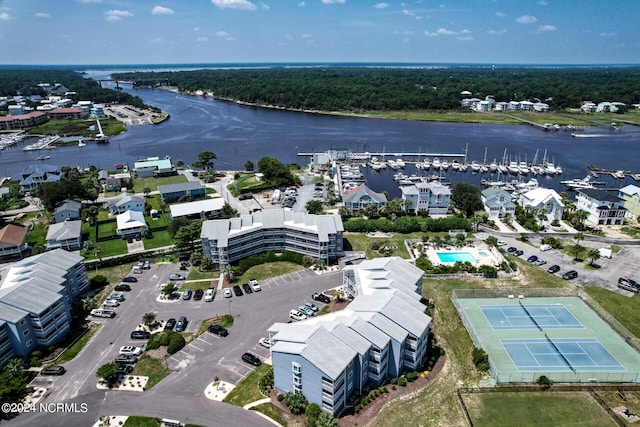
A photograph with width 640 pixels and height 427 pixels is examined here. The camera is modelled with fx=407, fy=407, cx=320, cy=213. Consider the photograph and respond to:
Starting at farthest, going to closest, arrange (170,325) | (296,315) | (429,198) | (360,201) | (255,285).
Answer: (429,198) < (360,201) < (255,285) < (296,315) < (170,325)

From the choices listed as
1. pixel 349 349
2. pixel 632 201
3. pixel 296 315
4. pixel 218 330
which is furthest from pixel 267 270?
pixel 632 201

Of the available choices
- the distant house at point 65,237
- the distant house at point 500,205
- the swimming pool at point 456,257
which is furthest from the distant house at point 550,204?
the distant house at point 65,237

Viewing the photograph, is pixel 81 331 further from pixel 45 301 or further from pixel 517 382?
pixel 517 382

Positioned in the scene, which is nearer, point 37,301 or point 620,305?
point 37,301

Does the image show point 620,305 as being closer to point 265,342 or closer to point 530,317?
point 530,317

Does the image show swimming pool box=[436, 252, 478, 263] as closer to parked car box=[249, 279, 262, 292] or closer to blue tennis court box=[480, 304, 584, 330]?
blue tennis court box=[480, 304, 584, 330]

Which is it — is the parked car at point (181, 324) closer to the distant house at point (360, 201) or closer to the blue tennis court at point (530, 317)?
the blue tennis court at point (530, 317)
